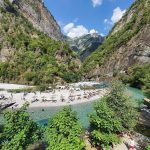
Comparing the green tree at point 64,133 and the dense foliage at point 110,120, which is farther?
the dense foliage at point 110,120

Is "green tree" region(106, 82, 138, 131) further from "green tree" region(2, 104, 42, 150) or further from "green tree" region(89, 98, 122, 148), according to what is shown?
"green tree" region(2, 104, 42, 150)

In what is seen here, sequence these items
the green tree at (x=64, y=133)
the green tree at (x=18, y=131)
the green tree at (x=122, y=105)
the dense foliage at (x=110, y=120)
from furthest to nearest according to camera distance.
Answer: the green tree at (x=122, y=105) → the dense foliage at (x=110, y=120) → the green tree at (x=18, y=131) → the green tree at (x=64, y=133)

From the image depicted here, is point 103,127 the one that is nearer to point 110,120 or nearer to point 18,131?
point 110,120

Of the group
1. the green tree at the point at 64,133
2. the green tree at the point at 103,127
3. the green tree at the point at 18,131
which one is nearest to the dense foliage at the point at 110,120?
the green tree at the point at 103,127

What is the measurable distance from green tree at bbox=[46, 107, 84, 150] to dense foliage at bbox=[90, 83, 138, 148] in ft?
15.6

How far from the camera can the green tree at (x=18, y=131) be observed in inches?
1331

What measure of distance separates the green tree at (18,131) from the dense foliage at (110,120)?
27.6 ft

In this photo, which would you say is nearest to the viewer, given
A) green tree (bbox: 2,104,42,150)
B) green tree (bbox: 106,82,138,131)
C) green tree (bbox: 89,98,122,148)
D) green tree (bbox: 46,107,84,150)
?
green tree (bbox: 46,107,84,150)

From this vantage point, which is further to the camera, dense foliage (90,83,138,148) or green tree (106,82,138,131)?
green tree (106,82,138,131)

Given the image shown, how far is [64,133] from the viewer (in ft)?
117

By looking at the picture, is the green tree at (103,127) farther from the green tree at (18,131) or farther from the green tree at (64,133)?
the green tree at (18,131)

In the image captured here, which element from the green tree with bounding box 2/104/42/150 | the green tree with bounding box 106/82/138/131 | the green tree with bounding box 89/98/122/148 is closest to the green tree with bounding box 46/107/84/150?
the green tree with bounding box 2/104/42/150

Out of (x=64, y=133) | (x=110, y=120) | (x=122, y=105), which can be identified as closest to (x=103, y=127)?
(x=110, y=120)

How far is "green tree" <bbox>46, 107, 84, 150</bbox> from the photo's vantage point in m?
33.6
